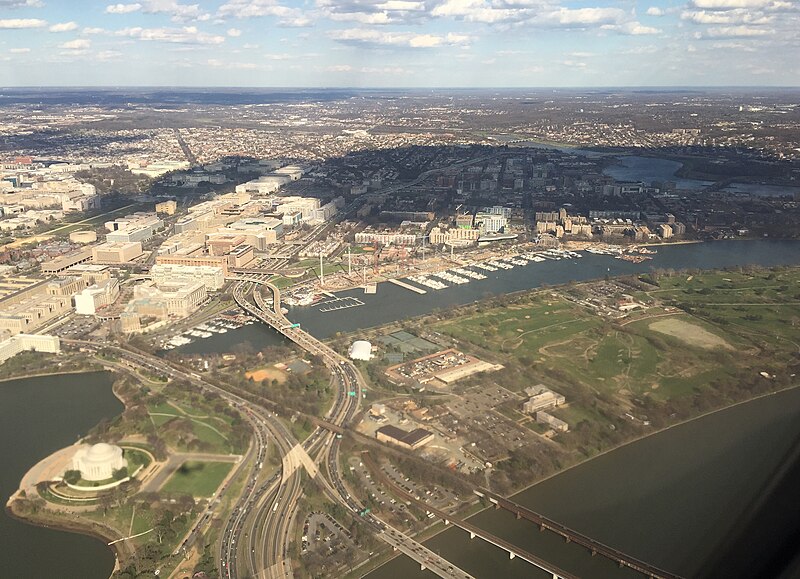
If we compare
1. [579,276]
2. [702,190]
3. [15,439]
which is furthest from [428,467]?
[702,190]

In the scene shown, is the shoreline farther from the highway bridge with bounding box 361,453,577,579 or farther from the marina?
the highway bridge with bounding box 361,453,577,579

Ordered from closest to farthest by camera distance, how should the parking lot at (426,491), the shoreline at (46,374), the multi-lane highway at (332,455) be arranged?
the multi-lane highway at (332,455) → the parking lot at (426,491) → the shoreline at (46,374)

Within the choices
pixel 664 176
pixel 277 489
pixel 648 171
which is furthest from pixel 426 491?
pixel 648 171

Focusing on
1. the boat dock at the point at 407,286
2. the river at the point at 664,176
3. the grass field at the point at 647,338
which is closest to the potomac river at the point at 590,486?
the grass field at the point at 647,338

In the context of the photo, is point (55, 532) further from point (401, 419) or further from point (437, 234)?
point (437, 234)

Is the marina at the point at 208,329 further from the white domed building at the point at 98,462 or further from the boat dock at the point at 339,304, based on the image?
the white domed building at the point at 98,462

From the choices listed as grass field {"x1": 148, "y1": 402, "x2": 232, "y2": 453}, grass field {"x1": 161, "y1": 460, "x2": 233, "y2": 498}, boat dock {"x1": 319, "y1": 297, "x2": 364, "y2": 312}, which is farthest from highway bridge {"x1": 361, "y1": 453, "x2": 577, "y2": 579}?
boat dock {"x1": 319, "y1": 297, "x2": 364, "y2": 312}
